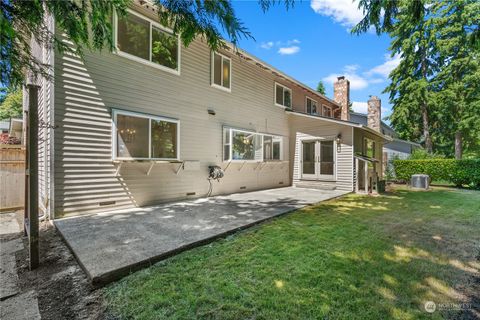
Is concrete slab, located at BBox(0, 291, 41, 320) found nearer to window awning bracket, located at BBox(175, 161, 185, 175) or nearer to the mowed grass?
the mowed grass

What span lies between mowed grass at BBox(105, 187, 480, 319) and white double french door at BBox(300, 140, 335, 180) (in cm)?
579

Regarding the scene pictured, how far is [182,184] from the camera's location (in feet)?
22.8

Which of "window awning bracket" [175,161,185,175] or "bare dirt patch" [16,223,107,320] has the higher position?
"window awning bracket" [175,161,185,175]

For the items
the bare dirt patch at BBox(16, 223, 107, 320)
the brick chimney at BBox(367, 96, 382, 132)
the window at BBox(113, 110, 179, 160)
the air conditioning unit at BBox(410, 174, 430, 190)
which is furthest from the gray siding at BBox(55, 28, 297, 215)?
the brick chimney at BBox(367, 96, 382, 132)

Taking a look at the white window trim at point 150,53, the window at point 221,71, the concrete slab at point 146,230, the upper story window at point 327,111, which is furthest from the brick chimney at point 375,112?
the white window trim at point 150,53

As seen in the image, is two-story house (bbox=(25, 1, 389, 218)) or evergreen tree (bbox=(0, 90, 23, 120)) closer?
two-story house (bbox=(25, 1, 389, 218))

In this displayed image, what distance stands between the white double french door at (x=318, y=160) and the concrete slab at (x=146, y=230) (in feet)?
14.5

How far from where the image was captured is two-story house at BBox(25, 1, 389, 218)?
4.91m

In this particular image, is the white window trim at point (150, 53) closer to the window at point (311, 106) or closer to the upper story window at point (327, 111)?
the window at point (311, 106)

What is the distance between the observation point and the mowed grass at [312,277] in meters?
2.05

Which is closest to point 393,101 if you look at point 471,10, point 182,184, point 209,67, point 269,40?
point 471,10

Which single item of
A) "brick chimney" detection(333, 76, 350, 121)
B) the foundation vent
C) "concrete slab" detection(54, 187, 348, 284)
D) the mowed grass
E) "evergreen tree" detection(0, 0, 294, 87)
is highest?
"brick chimney" detection(333, 76, 350, 121)

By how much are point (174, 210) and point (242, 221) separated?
6.19 ft

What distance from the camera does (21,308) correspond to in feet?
6.93
